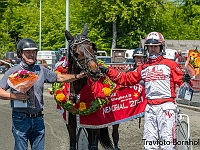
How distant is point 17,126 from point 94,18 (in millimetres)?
41802

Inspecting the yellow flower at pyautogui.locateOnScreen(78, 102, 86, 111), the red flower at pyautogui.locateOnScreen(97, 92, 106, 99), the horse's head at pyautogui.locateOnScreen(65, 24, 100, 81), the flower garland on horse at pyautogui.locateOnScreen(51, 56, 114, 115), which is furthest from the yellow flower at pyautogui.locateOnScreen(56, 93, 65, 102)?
the horse's head at pyautogui.locateOnScreen(65, 24, 100, 81)

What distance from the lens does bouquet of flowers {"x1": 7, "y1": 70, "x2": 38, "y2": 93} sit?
5.96 m

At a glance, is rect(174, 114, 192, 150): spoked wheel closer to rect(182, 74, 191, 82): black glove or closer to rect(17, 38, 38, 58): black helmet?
rect(182, 74, 191, 82): black glove

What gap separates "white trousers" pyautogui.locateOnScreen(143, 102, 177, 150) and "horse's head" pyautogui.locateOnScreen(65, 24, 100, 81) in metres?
0.96

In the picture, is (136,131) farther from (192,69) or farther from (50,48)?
(50,48)

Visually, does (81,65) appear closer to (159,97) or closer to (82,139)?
(159,97)

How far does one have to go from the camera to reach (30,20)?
50.9 meters

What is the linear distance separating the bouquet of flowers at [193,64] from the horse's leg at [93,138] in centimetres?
201

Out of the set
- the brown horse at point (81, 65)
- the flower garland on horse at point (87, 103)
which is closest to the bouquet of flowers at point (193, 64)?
the flower garland on horse at point (87, 103)

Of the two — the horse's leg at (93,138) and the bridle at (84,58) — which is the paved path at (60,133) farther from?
the bridle at (84,58)

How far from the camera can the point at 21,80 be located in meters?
5.96

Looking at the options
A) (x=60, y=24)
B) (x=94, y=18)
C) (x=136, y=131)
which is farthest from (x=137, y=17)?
(x=136, y=131)

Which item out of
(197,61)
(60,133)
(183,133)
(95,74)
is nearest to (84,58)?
(95,74)

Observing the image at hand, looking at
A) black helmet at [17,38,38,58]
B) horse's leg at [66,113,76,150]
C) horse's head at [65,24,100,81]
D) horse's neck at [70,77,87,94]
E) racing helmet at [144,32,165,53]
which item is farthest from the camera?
horse's leg at [66,113,76,150]
